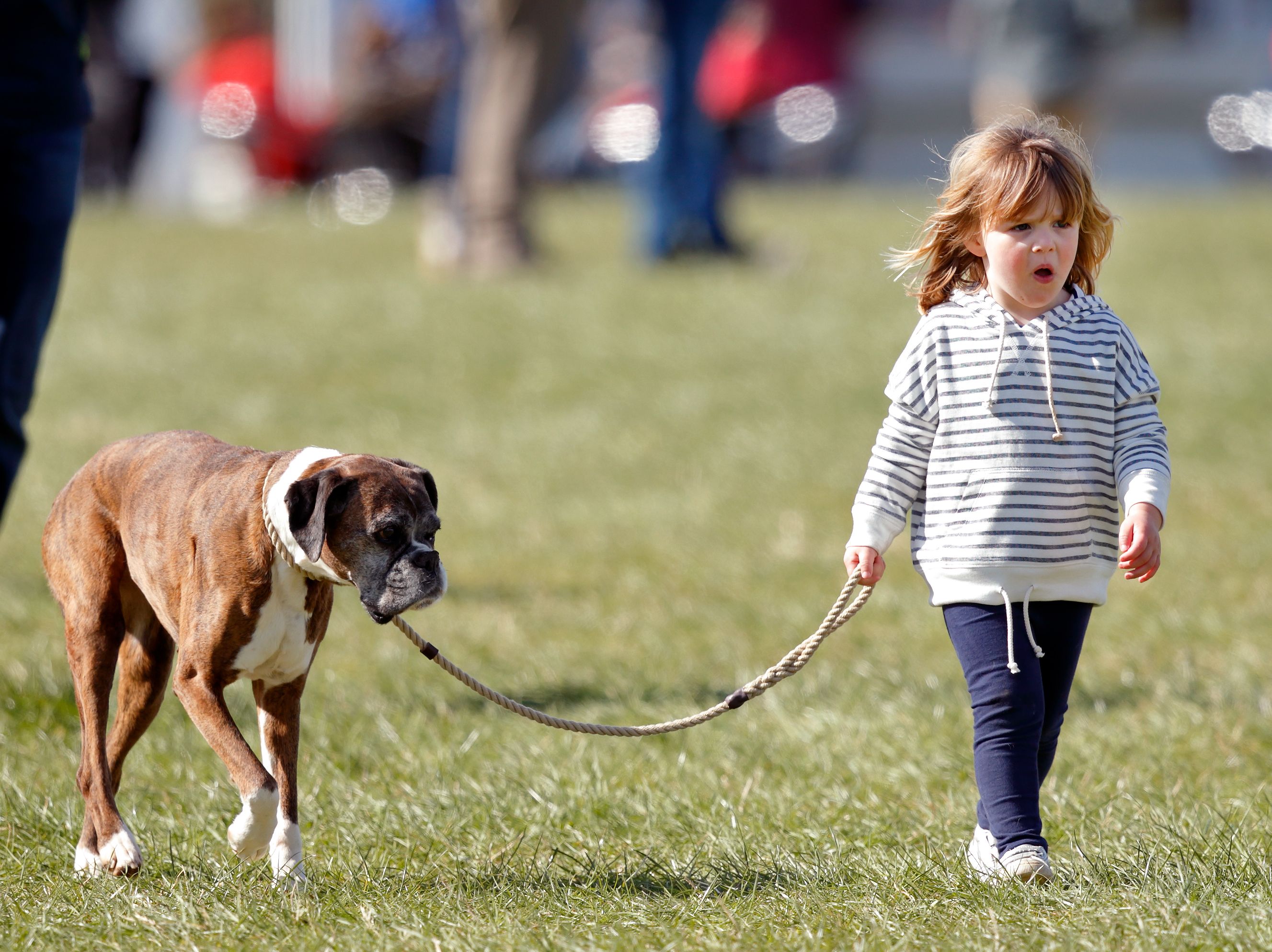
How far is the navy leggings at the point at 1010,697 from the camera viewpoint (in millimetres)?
2928

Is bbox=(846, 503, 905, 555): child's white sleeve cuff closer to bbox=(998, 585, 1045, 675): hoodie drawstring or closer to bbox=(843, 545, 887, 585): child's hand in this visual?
bbox=(843, 545, 887, 585): child's hand

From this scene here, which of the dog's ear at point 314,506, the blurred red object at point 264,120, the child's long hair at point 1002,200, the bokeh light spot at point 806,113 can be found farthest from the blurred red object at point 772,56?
the dog's ear at point 314,506

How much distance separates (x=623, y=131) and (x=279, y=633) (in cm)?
1725

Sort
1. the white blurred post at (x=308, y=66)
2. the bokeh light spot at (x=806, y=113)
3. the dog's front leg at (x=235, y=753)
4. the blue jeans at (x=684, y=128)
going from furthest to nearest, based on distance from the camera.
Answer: the bokeh light spot at (x=806, y=113)
the white blurred post at (x=308, y=66)
the blue jeans at (x=684, y=128)
the dog's front leg at (x=235, y=753)

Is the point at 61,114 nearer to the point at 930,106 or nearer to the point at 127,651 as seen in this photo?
the point at 127,651

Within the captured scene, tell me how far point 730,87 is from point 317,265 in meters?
7.81

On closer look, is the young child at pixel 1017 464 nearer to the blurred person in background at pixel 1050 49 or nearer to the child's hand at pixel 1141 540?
the child's hand at pixel 1141 540

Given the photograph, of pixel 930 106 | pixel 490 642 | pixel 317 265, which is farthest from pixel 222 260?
pixel 930 106

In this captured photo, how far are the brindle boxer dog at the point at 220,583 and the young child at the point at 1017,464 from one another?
89 centimetres

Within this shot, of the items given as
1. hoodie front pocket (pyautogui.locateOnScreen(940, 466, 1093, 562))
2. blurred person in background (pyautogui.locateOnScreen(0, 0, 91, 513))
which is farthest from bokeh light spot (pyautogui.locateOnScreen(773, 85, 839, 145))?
hoodie front pocket (pyautogui.locateOnScreen(940, 466, 1093, 562))

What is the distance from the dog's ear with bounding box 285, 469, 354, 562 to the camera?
2.55m

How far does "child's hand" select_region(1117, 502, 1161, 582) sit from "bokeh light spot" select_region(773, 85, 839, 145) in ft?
54.8

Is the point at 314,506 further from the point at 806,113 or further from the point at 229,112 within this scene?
the point at 806,113

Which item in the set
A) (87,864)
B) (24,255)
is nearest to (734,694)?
(87,864)
